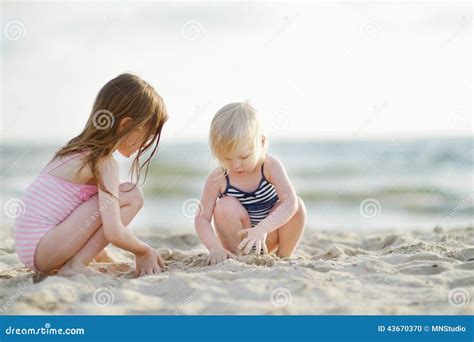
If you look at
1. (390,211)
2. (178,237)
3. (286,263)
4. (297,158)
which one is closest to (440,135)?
(297,158)

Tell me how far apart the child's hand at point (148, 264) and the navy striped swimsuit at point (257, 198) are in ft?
2.16

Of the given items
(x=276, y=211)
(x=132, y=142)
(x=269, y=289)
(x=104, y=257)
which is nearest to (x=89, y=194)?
(x=132, y=142)

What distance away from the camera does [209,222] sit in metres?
3.70

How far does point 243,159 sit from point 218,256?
60cm

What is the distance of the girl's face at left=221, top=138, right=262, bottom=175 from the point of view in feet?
11.4

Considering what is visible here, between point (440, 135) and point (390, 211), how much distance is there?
16.0 m

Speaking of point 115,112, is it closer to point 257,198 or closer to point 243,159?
point 243,159

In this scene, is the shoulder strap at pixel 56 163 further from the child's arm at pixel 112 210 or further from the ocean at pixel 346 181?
the ocean at pixel 346 181

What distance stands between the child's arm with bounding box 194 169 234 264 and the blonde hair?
0.84 ft

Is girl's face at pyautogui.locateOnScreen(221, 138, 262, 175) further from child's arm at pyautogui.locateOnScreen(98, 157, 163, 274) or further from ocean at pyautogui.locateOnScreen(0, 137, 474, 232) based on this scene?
child's arm at pyautogui.locateOnScreen(98, 157, 163, 274)

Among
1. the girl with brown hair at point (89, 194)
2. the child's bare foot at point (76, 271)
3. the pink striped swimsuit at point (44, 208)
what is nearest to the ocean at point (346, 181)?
the girl with brown hair at point (89, 194)

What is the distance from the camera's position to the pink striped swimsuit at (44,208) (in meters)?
3.30

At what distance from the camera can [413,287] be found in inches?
114
